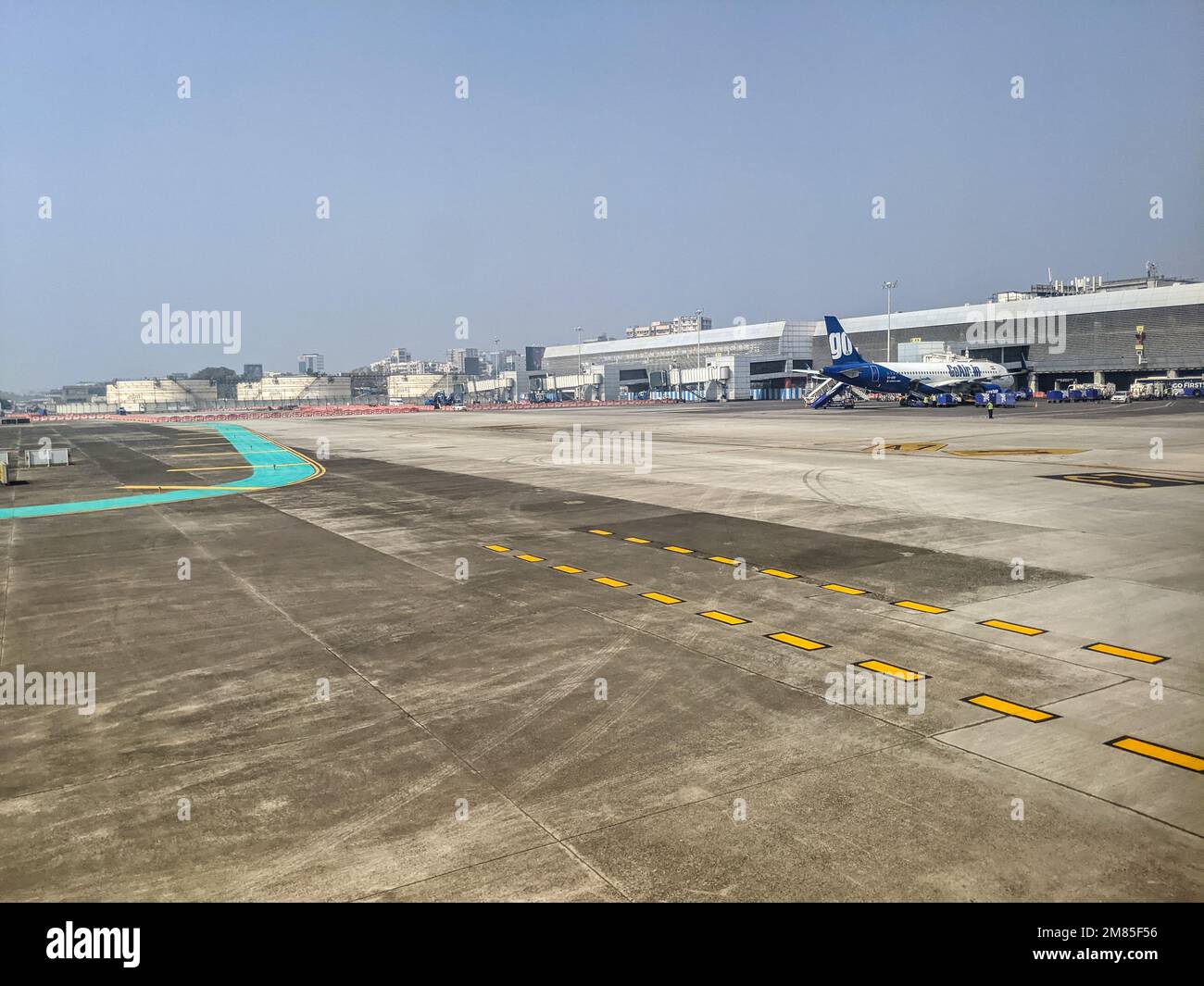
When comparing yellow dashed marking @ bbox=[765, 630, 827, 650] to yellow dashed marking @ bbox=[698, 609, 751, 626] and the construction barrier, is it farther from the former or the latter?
the construction barrier

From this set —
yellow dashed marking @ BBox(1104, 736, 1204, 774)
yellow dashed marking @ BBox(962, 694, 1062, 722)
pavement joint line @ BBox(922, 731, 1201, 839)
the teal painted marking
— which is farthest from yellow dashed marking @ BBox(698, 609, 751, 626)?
the teal painted marking

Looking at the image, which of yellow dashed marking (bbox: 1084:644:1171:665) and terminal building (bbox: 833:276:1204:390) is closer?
yellow dashed marking (bbox: 1084:644:1171:665)

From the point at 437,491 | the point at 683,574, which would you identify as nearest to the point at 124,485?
the point at 437,491

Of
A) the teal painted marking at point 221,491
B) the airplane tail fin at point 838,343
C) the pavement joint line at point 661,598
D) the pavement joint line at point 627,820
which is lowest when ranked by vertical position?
the pavement joint line at point 627,820

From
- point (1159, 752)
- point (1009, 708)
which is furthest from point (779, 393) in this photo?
point (1159, 752)

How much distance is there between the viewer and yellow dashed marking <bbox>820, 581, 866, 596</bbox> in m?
13.7

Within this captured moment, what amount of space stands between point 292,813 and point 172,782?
4.64ft

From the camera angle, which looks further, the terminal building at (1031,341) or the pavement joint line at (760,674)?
the terminal building at (1031,341)

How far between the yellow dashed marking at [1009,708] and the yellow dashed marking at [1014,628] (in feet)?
8.75

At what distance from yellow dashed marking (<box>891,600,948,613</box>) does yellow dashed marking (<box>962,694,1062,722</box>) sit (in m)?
3.50

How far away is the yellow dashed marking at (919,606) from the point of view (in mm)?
12555

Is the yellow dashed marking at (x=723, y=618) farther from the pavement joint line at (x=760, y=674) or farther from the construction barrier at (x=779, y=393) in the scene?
the construction barrier at (x=779, y=393)

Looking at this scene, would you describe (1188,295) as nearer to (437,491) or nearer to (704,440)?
(704,440)

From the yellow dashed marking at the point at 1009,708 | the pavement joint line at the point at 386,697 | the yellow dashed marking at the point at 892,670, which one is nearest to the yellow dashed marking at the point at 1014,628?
the yellow dashed marking at the point at 892,670
